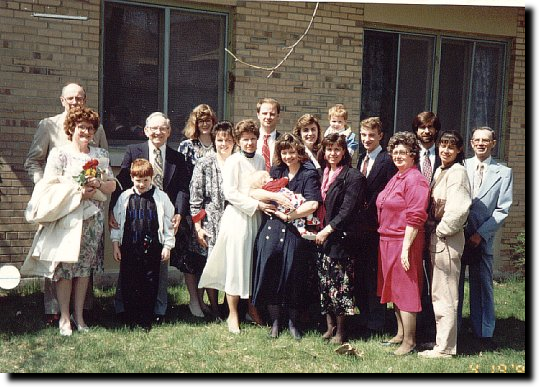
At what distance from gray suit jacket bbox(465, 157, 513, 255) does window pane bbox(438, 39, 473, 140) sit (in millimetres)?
3789

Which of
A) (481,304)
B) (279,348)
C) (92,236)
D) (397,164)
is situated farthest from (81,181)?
(481,304)

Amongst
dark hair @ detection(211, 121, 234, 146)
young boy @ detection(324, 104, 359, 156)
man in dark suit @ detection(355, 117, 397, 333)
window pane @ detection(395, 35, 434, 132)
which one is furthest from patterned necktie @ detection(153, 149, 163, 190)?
window pane @ detection(395, 35, 434, 132)

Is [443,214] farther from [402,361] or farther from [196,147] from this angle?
[196,147]

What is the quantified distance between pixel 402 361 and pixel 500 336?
4.88 ft

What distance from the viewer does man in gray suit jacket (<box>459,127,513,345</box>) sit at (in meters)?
5.75

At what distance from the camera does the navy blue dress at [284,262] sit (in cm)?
562

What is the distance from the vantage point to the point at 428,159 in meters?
5.77

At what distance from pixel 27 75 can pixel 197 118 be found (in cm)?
200

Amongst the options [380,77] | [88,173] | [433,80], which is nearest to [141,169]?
[88,173]

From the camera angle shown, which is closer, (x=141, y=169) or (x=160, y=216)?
(x=141, y=169)

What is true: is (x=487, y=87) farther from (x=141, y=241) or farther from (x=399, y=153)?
(x=141, y=241)

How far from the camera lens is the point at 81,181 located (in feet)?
17.8

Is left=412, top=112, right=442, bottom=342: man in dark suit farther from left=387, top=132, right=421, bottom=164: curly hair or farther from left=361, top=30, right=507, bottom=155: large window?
left=361, top=30, right=507, bottom=155: large window
